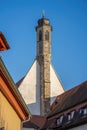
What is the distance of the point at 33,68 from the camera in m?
51.8

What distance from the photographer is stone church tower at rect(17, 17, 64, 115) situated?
50000 mm

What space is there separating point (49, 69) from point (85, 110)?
839 inches

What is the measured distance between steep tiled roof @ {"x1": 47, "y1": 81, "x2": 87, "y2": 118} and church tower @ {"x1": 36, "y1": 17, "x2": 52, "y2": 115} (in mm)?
8909

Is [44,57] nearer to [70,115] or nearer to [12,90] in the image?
[70,115]

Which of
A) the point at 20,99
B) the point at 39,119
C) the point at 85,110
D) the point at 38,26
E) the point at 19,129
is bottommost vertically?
the point at 39,119

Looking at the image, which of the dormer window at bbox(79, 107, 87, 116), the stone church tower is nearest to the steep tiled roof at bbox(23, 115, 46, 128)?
the stone church tower

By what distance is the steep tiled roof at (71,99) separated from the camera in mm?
34719

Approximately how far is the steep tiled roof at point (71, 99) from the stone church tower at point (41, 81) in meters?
8.92

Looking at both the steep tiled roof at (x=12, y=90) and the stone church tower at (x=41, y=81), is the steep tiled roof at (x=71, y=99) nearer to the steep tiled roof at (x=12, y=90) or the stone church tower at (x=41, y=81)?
the stone church tower at (x=41, y=81)

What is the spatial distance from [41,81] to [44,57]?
3570mm

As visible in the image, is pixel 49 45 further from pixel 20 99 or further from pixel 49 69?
pixel 20 99

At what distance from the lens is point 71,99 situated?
122 ft

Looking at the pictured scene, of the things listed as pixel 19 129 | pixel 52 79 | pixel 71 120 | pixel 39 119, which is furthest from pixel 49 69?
pixel 19 129

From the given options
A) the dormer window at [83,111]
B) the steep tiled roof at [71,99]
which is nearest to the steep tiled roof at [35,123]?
the steep tiled roof at [71,99]
